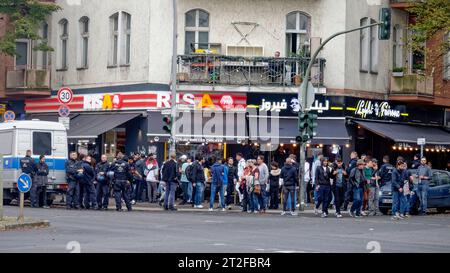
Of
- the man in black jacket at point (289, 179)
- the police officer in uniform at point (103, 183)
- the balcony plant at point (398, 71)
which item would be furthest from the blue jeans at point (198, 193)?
the balcony plant at point (398, 71)

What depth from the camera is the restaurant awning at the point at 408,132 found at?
44.5m

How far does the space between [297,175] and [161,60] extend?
12.3 meters

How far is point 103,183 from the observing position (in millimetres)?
34469

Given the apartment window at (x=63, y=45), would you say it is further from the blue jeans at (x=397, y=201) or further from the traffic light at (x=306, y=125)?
the blue jeans at (x=397, y=201)

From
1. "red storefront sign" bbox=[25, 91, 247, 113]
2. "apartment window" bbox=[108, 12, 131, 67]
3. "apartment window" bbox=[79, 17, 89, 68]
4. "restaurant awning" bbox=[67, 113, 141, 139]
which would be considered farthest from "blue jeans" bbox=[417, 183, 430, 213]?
"apartment window" bbox=[79, 17, 89, 68]

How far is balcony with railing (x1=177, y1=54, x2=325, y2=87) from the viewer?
Answer: 1718 inches

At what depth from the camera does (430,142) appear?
47.0 m

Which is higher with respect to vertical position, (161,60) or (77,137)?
(161,60)

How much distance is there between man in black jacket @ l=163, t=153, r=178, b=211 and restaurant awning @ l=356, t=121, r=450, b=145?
1238 cm

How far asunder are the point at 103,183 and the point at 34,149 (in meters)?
3.14

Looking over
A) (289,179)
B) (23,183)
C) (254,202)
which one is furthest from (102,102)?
(23,183)

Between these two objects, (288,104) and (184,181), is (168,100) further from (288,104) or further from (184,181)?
(184,181)

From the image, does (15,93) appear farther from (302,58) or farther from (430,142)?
(430,142)

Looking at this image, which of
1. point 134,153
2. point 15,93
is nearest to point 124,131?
point 134,153
